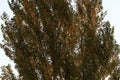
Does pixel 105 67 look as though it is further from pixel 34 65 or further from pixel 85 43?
pixel 34 65

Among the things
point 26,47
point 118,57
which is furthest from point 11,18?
point 118,57

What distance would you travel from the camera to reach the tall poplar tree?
11.5 metres

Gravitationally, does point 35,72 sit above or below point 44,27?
below

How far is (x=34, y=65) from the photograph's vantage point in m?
11.5

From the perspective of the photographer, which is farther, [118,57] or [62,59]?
[118,57]

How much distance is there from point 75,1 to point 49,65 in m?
3.08

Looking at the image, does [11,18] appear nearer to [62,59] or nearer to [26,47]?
[26,47]

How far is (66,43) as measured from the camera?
11.7 metres

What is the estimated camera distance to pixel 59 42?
1169 cm

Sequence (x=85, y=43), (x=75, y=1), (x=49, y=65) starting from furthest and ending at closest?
1. (x=75, y=1)
2. (x=85, y=43)
3. (x=49, y=65)

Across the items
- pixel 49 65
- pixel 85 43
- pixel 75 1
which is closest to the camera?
pixel 49 65

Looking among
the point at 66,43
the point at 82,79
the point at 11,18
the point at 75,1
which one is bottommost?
the point at 82,79

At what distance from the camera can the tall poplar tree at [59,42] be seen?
11.5 meters

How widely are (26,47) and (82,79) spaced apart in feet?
7.05
